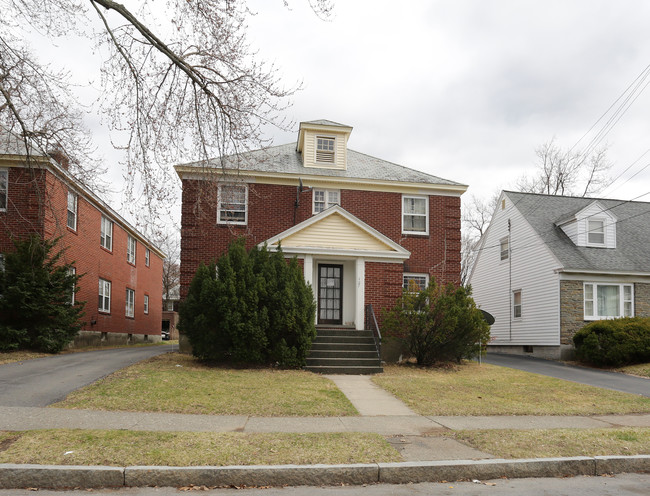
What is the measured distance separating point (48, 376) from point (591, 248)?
805 inches

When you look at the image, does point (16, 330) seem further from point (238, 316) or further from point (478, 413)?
point (478, 413)

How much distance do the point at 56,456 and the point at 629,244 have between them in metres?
23.7

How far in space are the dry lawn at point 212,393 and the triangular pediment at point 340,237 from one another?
16.7 ft

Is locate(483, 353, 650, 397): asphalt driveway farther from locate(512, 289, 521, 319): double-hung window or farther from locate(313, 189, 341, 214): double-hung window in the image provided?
locate(313, 189, 341, 214): double-hung window

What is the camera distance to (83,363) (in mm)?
13336

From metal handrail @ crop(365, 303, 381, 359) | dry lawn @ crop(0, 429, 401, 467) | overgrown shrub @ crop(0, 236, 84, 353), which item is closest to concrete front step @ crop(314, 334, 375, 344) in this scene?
metal handrail @ crop(365, 303, 381, 359)

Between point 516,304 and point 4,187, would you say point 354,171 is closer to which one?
point 516,304

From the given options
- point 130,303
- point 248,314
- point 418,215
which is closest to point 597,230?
point 418,215

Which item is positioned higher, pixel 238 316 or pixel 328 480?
pixel 238 316

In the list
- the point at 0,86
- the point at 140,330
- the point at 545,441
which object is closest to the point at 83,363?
the point at 0,86

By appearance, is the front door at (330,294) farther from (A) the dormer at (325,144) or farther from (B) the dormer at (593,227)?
(B) the dormer at (593,227)

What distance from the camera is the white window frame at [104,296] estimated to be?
23388mm

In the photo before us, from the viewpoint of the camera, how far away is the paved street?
17.3 feet

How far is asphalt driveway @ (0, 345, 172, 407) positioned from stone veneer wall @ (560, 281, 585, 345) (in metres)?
15.7
